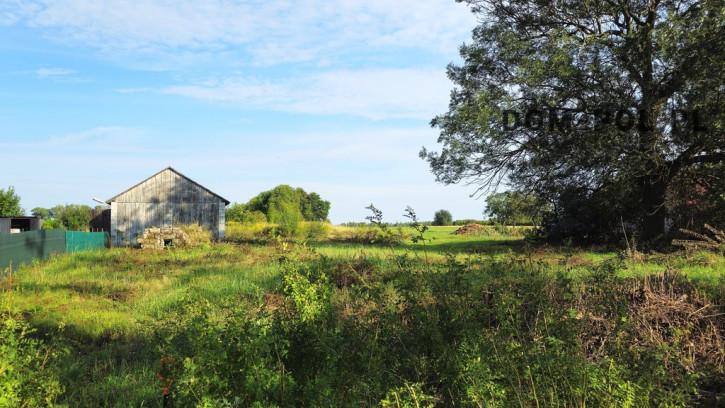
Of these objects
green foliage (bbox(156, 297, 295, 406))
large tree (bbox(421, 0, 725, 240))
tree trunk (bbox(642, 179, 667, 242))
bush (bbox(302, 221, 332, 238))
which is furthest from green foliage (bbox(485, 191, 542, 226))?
green foliage (bbox(156, 297, 295, 406))

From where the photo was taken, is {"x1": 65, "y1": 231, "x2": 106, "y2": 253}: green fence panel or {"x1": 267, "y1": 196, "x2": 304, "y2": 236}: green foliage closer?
{"x1": 65, "y1": 231, "x2": 106, "y2": 253}: green fence panel

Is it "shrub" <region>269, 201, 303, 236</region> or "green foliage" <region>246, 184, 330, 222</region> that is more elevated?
"green foliage" <region>246, 184, 330, 222</region>

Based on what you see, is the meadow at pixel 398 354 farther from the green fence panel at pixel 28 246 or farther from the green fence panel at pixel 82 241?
the green fence panel at pixel 82 241

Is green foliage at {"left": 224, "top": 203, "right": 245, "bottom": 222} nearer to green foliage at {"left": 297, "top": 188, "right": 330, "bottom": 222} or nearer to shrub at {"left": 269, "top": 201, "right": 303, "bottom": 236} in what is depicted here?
shrub at {"left": 269, "top": 201, "right": 303, "bottom": 236}

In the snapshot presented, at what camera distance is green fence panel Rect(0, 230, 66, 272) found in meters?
14.7

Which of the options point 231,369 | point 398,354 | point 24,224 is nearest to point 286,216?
point 24,224

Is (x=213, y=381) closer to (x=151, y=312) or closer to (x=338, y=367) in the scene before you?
(x=338, y=367)

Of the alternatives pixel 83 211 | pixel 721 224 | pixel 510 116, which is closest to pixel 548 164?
pixel 510 116

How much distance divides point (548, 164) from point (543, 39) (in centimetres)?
482

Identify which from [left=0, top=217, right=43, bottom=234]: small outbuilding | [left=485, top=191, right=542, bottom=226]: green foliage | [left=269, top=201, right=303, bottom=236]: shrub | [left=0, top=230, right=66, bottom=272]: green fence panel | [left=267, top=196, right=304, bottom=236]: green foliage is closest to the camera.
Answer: [left=0, top=230, right=66, bottom=272]: green fence panel

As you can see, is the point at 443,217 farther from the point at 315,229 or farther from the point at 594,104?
the point at 594,104

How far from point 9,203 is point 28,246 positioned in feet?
92.1

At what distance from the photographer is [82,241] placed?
23250 mm

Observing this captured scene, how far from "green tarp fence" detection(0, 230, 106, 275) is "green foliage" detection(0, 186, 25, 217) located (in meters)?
20.2
